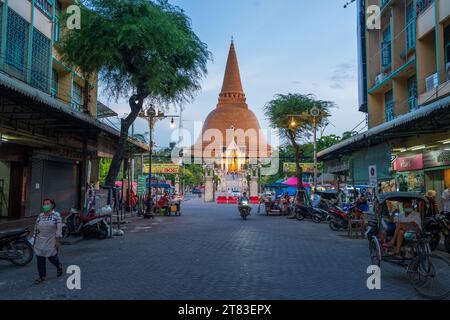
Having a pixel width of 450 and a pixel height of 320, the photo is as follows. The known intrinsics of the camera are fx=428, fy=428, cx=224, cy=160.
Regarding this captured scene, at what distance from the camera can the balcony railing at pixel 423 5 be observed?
19.1 meters

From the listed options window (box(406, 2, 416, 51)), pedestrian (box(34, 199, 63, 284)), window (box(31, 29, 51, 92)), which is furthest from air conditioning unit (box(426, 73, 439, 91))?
window (box(31, 29, 51, 92))

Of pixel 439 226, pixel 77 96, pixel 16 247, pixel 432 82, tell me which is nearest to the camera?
pixel 16 247

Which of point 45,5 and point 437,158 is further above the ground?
point 45,5

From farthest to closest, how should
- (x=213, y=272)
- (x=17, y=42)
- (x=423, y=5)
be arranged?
(x=423, y=5) → (x=17, y=42) → (x=213, y=272)

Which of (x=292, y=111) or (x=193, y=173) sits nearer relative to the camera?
(x=292, y=111)

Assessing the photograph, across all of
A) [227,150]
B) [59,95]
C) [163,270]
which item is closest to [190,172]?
[227,150]

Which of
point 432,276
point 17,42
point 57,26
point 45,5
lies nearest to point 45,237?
point 432,276

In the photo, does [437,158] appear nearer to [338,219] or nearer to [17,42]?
[338,219]

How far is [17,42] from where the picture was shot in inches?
704

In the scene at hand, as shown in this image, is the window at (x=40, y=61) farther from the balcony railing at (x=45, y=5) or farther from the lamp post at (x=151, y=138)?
the lamp post at (x=151, y=138)

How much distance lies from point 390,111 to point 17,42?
20.3 m

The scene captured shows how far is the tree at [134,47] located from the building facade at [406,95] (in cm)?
885

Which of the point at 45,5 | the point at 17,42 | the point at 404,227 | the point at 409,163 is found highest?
the point at 45,5

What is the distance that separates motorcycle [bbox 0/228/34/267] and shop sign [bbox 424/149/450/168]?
1561 centimetres
